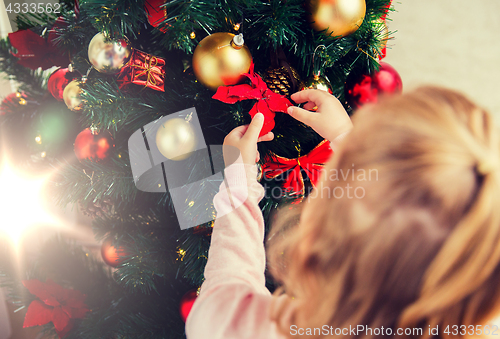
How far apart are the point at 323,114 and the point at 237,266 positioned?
0.25m

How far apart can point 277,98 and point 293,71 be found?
0.23ft

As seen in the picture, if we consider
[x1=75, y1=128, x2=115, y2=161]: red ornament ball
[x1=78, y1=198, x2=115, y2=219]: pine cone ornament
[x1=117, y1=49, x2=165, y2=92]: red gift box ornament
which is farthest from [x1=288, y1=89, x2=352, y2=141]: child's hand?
[x1=78, y1=198, x2=115, y2=219]: pine cone ornament

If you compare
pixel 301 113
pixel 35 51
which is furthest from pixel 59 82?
pixel 301 113

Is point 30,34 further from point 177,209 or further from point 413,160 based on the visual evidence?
point 413,160

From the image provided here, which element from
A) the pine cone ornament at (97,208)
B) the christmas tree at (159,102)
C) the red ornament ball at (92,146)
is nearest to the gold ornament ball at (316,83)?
the christmas tree at (159,102)

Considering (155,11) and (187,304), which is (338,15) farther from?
(187,304)

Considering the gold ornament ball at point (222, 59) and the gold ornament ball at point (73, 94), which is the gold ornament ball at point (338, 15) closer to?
the gold ornament ball at point (222, 59)

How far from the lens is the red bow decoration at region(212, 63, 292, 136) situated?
14.1 inches

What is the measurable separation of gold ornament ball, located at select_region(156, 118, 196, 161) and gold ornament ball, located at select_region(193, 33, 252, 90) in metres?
0.08

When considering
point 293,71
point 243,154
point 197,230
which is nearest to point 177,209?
point 197,230

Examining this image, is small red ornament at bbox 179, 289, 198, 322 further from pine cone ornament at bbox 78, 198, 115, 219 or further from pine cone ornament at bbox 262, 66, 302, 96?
pine cone ornament at bbox 262, 66, 302, 96

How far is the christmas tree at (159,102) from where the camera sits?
37 centimetres

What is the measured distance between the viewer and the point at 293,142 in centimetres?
45

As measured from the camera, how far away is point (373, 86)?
43 centimetres
